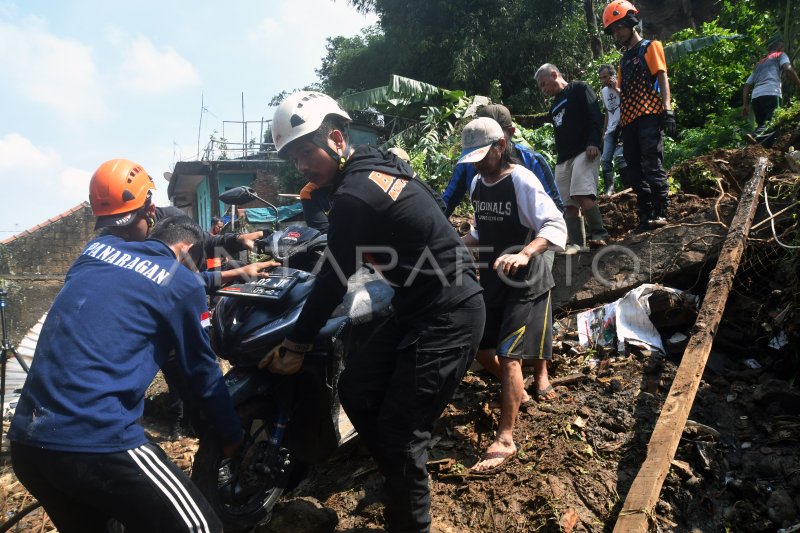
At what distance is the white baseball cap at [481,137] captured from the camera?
12.1 feet

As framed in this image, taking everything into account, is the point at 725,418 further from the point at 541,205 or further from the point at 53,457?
the point at 53,457

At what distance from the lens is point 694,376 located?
343 cm

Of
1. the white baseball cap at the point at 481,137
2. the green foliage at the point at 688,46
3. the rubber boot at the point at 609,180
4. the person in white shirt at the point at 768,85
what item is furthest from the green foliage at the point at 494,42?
the white baseball cap at the point at 481,137

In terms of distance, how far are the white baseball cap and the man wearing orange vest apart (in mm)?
2345

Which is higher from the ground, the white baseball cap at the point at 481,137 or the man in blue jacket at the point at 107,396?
the white baseball cap at the point at 481,137

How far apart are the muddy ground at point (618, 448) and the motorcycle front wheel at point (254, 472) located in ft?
0.51

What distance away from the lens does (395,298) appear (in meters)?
2.84

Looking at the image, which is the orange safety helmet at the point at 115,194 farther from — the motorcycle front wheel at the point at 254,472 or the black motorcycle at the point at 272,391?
the motorcycle front wheel at the point at 254,472

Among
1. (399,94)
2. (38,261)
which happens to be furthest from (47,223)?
(399,94)

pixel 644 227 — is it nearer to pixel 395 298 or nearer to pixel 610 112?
pixel 610 112

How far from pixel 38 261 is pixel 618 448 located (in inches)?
695

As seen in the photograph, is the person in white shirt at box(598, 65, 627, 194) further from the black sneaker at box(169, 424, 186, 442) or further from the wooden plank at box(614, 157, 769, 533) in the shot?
the black sneaker at box(169, 424, 186, 442)

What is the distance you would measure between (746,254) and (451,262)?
315 cm

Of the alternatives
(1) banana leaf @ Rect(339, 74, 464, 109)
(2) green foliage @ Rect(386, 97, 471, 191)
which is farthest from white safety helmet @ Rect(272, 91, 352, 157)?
(1) banana leaf @ Rect(339, 74, 464, 109)
